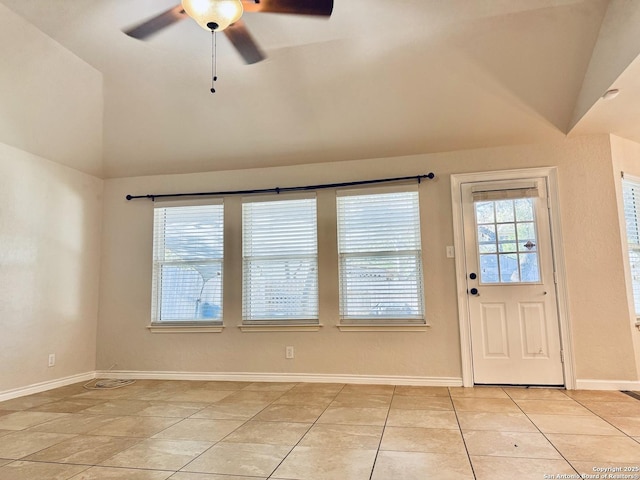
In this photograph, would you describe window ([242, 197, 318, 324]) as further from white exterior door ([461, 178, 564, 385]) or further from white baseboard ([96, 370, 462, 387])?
white exterior door ([461, 178, 564, 385])

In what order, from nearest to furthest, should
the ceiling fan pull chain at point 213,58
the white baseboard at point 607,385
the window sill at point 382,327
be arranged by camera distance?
the ceiling fan pull chain at point 213,58 → the white baseboard at point 607,385 → the window sill at point 382,327

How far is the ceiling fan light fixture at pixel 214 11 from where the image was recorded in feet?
7.22

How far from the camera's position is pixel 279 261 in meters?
4.64

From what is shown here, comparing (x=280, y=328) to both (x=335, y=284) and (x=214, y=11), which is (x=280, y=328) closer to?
(x=335, y=284)

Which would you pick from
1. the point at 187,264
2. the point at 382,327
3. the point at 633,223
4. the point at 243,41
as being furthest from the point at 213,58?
the point at 633,223

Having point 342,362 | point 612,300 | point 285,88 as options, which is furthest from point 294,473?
point 612,300

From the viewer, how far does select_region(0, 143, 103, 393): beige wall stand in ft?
13.0

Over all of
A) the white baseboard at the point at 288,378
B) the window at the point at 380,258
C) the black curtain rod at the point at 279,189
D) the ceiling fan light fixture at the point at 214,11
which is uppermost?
the ceiling fan light fixture at the point at 214,11

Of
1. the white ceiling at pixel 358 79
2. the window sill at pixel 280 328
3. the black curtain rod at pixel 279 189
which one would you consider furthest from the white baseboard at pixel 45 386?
the white ceiling at pixel 358 79

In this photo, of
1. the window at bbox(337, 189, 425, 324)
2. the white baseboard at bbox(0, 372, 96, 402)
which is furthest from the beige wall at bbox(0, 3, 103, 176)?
the window at bbox(337, 189, 425, 324)

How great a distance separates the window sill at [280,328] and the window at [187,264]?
0.35 m

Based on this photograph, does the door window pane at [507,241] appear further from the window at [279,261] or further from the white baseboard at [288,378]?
the window at [279,261]

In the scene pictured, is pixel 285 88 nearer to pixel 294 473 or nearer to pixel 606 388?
pixel 294 473

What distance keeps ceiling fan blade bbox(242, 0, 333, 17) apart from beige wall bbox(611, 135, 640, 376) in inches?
129
